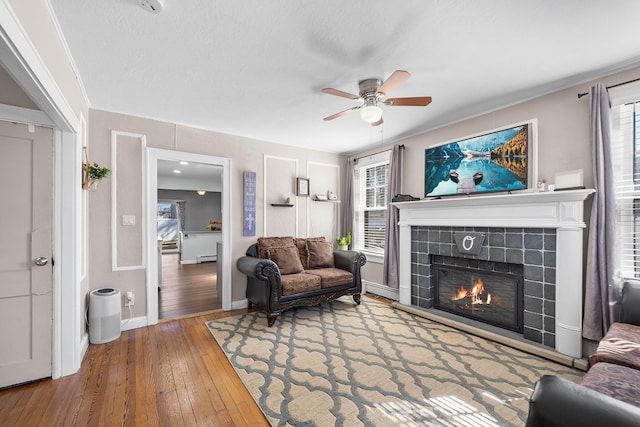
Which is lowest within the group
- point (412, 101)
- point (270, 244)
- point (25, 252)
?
point (270, 244)

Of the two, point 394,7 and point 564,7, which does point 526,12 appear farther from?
point 394,7

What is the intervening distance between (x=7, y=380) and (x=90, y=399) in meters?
0.70

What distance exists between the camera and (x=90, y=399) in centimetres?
198

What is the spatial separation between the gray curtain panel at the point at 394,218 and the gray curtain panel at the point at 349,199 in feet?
2.85

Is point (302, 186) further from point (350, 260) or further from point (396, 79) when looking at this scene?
point (396, 79)

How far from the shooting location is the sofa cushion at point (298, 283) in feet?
11.1

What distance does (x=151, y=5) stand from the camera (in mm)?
1606

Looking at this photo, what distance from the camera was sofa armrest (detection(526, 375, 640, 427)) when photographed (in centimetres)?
83

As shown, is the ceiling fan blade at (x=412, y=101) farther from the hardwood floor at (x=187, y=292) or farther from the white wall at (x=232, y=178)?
the hardwood floor at (x=187, y=292)

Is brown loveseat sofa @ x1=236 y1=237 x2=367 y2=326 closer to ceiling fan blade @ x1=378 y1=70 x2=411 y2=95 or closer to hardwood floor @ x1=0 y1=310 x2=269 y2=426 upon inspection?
hardwood floor @ x1=0 y1=310 x2=269 y2=426

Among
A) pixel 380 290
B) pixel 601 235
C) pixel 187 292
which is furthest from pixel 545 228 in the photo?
pixel 187 292

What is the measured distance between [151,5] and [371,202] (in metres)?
3.97

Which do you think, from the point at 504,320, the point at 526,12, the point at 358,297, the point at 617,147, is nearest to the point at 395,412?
the point at 504,320

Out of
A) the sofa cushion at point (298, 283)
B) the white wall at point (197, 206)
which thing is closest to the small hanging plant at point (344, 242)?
the sofa cushion at point (298, 283)
